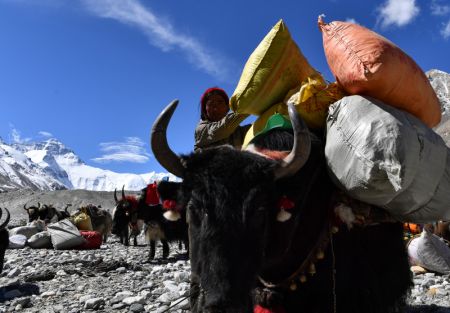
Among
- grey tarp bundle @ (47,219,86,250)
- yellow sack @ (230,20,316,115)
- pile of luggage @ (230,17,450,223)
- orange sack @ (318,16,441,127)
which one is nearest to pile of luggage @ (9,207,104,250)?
grey tarp bundle @ (47,219,86,250)

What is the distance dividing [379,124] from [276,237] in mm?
879

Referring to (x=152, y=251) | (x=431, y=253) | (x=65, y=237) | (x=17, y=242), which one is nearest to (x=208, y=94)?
(x=431, y=253)

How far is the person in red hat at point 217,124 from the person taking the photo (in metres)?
4.22

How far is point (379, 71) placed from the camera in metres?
2.65

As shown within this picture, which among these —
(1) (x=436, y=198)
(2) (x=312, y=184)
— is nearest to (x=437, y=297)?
(1) (x=436, y=198)

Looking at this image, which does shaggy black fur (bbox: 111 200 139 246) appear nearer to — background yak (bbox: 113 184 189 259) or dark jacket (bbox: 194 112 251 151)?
background yak (bbox: 113 184 189 259)

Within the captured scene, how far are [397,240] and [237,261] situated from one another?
66.7 inches

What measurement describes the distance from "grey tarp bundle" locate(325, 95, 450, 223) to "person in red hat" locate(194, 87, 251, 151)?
1555 mm

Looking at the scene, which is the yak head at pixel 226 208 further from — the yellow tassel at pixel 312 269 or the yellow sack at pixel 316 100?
the yellow sack at pixel 316 100

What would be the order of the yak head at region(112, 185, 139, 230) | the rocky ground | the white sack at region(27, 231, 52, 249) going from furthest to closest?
1. the white sack at region(27, 231, 52, 249)
2. the yak head at region(112, 185, 139, 230)
3. the rocky ground

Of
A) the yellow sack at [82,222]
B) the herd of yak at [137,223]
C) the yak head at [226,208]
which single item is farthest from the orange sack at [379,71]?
the yellow sack at [82,222]

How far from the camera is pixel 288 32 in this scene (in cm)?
354

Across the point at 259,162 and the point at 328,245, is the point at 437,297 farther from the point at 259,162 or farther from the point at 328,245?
the point at 259,162

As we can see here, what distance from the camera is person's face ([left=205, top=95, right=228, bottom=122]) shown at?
4.77 meters
